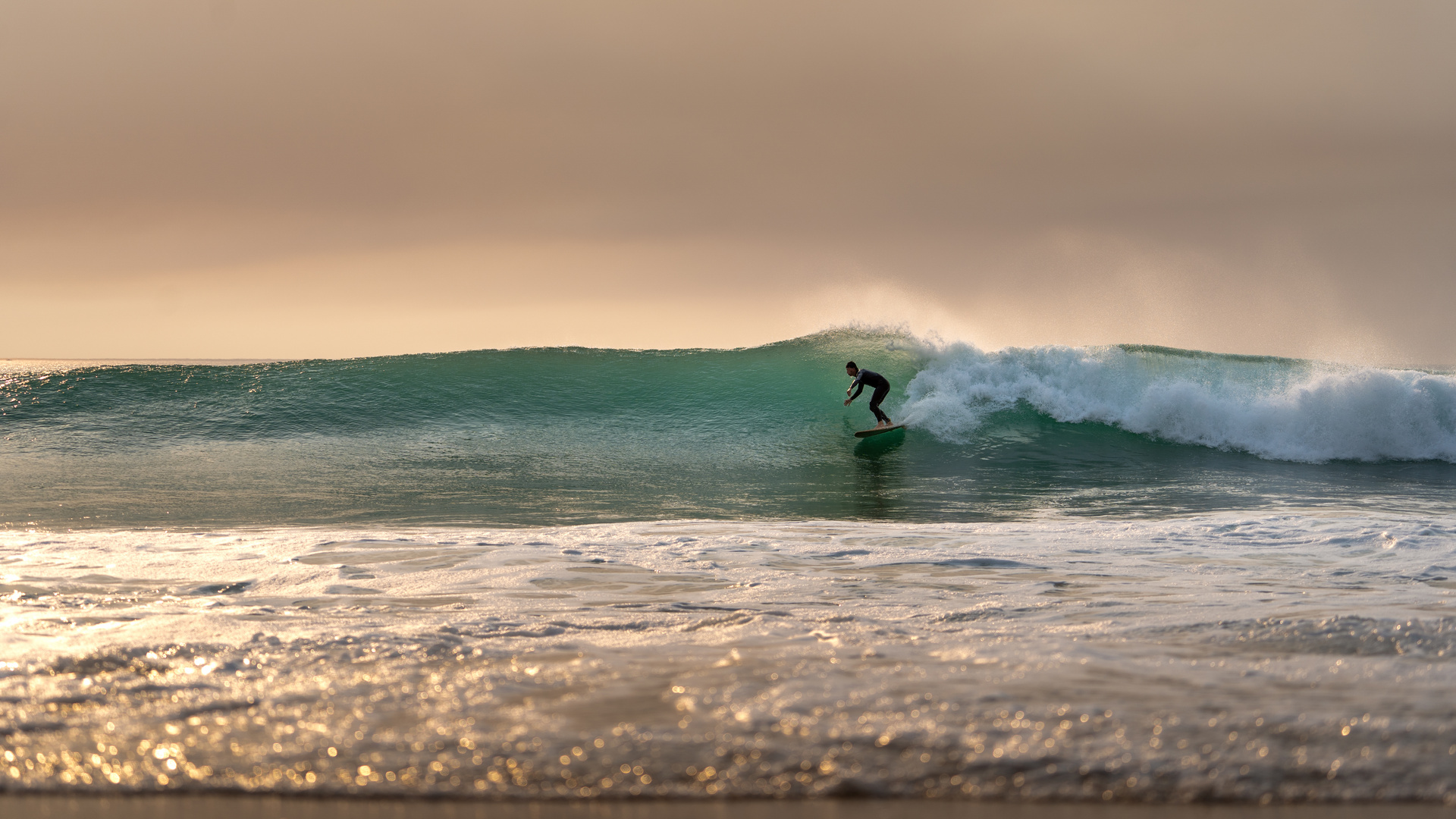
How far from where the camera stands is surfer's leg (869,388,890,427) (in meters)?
12.8

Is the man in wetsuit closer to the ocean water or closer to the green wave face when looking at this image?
the green wave face

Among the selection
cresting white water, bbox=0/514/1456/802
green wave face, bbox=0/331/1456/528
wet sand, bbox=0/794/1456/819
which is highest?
green wave face, bbox=0/331/1456/528

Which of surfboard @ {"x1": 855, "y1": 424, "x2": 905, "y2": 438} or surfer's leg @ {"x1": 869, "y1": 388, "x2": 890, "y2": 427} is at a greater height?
surfer's leg @ {"x1": 869, "y1": 388, "x2": 890, "y2": 427}

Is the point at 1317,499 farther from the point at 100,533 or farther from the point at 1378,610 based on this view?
the point at 100,533

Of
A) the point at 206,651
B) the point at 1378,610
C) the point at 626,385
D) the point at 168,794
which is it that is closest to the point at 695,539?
the point at 206,651

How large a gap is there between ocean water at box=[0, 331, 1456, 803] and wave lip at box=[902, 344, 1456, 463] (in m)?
0.50

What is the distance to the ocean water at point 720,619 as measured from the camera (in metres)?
2.21

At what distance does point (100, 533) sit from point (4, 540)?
0.55m

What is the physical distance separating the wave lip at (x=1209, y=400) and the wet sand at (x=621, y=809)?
10.8 metres

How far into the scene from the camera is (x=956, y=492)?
940 cm

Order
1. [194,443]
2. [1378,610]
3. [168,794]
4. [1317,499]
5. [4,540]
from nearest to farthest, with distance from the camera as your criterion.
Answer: [168,794], [1378,610], [4,540], [1317,499], [194,443]

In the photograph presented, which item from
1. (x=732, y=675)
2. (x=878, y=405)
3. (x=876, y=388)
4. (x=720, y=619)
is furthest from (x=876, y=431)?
(x=732, y=675)

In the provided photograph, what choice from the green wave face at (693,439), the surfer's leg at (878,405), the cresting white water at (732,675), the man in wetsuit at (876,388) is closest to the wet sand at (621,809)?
the cresting white water at (732,675)

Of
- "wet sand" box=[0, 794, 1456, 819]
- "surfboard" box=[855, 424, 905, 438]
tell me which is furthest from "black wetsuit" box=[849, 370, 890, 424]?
"wet sand" box=[0, 794, 1456, 819]
